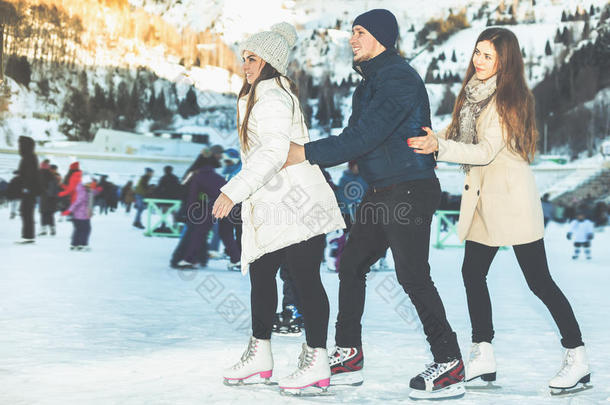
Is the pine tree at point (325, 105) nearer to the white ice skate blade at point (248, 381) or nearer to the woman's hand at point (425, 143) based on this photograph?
the white ice skate blade at point (248, 381)

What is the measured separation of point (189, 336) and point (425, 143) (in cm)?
159

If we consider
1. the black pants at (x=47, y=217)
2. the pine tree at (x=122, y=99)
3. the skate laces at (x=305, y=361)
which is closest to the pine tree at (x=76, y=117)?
the pine tree at (x=122, y=99)

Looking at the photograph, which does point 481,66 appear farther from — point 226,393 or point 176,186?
point 176,186

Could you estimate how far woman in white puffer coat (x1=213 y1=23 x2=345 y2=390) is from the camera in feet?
6.88

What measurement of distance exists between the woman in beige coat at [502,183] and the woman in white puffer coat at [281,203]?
0.41m

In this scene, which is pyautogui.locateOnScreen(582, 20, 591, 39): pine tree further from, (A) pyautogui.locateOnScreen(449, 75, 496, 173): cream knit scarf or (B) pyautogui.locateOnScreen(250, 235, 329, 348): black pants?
(B) pyautogui.locateOnScreen(250, 235, 329, 348): black pants

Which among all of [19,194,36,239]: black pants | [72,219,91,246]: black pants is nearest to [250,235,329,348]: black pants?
[72,219,91,246]: black pants

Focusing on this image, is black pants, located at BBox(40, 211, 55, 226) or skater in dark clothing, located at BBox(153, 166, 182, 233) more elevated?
skater in dark clothing, located at BBox(153, 166, 182, 233)

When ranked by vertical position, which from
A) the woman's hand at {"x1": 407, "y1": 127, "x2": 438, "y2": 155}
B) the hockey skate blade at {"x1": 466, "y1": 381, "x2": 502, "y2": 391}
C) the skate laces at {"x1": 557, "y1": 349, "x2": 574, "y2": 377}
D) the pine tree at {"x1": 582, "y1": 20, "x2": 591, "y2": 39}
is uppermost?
the pine tree at {"x1": 582, "y1": 20, "x2": 591, "y2": 39}

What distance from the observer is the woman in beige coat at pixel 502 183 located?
7.22 feet

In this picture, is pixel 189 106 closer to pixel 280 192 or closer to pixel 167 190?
pixel 167 190

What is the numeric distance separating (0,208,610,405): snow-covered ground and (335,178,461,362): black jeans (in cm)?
24

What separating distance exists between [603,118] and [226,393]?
44.4 meters

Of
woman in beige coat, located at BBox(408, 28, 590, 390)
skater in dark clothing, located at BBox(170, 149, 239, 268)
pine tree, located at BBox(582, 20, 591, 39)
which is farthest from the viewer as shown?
pine tree, located at BBox(582, 20, 591, 39)
